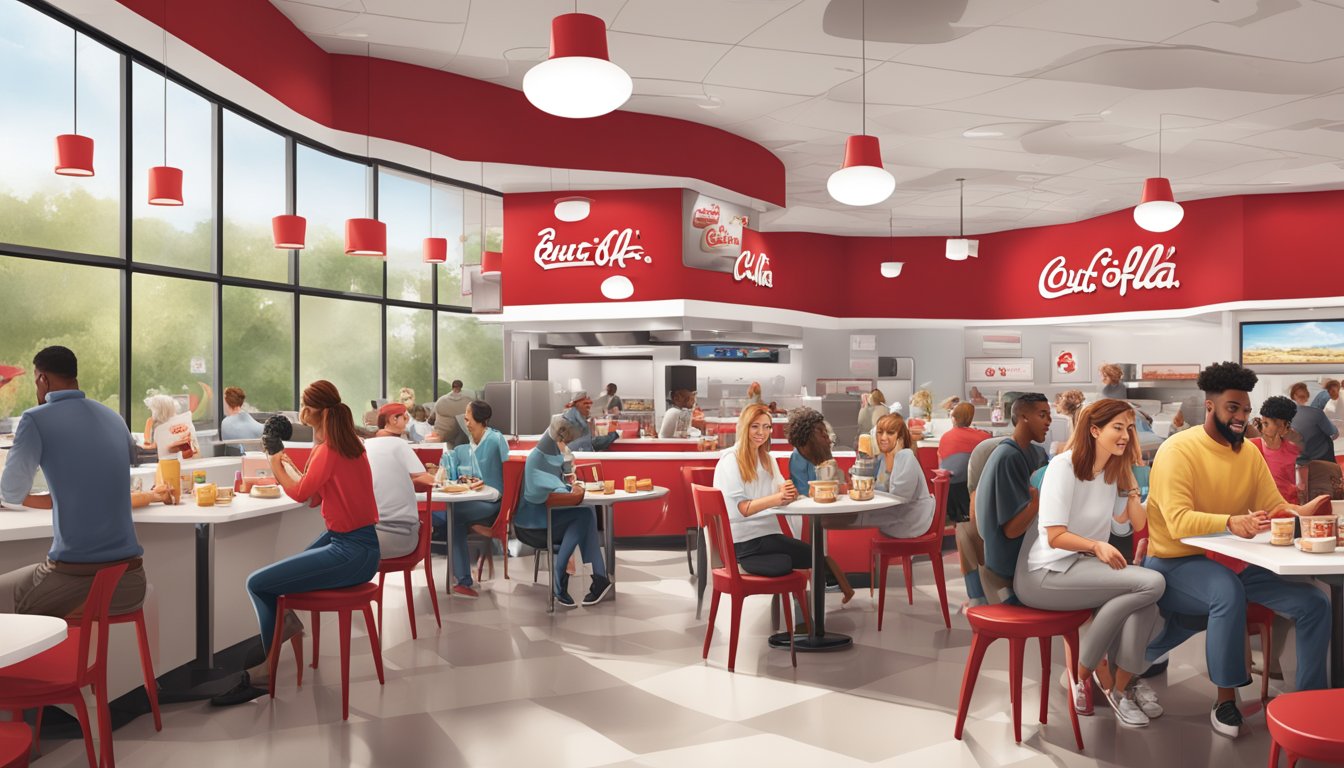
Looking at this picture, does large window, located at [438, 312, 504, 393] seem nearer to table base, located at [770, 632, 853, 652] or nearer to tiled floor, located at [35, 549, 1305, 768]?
tiled floor, located at [35, 549, 1305, 768]

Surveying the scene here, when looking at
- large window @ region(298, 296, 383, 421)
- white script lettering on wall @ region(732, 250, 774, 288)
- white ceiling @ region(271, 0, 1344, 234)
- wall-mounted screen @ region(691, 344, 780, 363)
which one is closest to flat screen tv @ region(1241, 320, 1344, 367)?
white ceiling @ region(271, 0, 1344, 234)

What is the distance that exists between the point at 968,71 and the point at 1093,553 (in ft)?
14.8

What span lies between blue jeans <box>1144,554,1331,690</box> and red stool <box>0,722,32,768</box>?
352 cm

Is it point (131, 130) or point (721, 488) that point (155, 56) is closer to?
point (131, 130)

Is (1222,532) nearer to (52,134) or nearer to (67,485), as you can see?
(67,485)

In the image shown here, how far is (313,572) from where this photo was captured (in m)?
3.72

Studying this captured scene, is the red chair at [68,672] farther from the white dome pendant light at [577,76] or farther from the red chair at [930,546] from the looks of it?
the red chair at [930,546]

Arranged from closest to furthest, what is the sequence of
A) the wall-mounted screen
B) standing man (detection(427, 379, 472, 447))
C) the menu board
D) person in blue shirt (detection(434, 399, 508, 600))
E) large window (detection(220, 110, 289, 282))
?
1. person in blue shirt (detection(434, 399, 508, 600))
2. large window (detection(220, 110, 289, 282))
3. standing man (detection(427, 379, 472, 447))
4. the menu board
5. the wall-mounted screen

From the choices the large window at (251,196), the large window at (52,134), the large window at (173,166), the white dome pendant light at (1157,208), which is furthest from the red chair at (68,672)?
the white dome pendant light at (1157,208)

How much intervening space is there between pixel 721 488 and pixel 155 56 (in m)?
4.34

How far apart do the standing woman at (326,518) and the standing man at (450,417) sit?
158 inches

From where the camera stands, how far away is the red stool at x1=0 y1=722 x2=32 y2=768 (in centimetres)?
188

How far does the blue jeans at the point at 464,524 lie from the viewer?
5.88 meters

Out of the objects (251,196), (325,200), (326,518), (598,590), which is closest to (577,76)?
(326,518)
